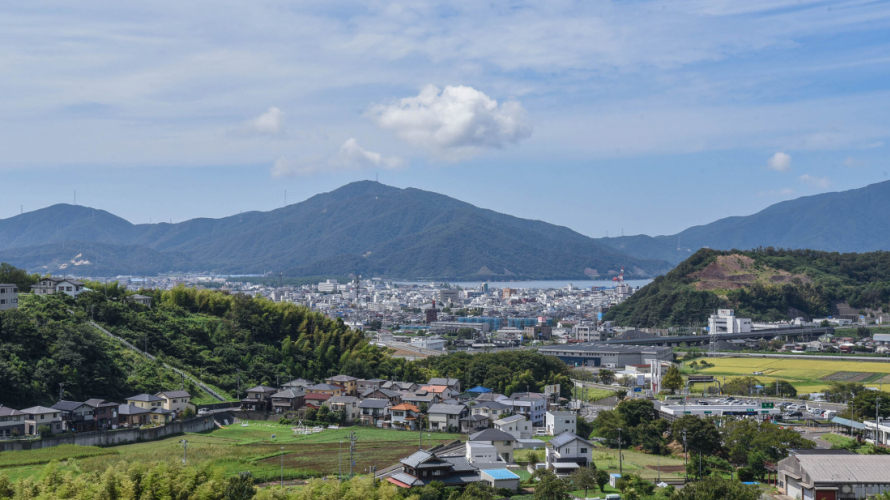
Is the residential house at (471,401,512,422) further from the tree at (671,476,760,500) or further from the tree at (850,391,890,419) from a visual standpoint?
the tree at (671,476,760,500)

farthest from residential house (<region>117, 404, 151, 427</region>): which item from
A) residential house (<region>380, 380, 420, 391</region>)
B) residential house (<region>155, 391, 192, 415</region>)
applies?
residential house (<region>380, 380, 420, 391</region>)

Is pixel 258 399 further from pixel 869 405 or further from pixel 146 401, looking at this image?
pixel 869 405

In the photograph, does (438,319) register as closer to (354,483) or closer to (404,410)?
(404,410)

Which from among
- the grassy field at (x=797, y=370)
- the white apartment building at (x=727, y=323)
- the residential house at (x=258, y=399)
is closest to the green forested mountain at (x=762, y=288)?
the white apartment building at (x=727, y=323)

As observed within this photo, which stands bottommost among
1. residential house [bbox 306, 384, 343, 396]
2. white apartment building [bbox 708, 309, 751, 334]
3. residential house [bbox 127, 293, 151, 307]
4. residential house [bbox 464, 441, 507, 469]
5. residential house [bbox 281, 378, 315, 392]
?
residential house [bbox 464, 441, 507, 469]

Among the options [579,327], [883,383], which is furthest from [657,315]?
[883,383]

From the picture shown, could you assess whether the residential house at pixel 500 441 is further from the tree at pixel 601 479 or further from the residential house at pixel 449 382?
→ the residential house at pixel 449 382

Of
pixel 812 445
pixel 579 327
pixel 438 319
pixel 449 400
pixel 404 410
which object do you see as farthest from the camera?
pixel 438 319
